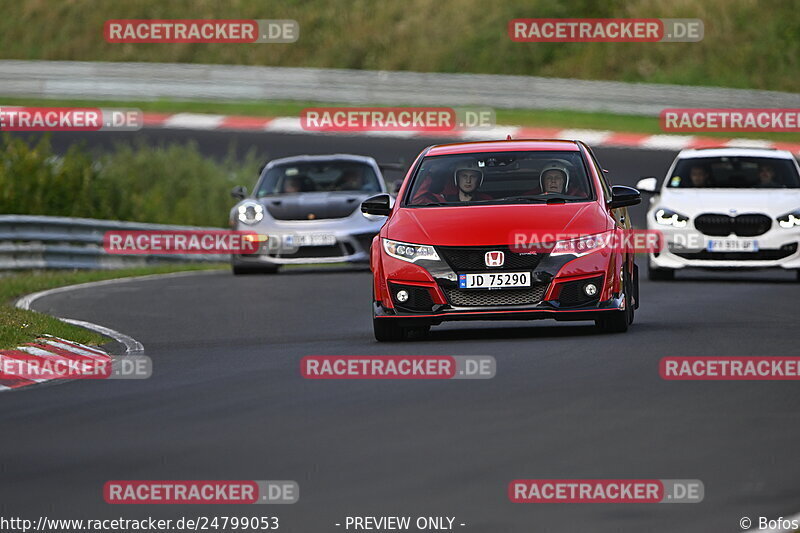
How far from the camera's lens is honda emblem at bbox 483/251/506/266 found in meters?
A: 12.3

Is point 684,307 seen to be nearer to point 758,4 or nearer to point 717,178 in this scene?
point 717,178

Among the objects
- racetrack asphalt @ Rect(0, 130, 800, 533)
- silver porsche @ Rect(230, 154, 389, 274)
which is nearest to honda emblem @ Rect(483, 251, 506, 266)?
racetrack asphalt @ Rect(0, 130, 800, 533)

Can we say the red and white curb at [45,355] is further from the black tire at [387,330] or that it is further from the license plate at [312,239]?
the license plate at [312,239]

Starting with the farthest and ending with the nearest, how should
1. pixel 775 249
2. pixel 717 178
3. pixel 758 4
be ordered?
pixel 758 4
pixel 717 178
pixel 775 249

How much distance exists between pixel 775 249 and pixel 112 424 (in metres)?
11.2

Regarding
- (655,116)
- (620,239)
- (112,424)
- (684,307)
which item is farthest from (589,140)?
(112,424)

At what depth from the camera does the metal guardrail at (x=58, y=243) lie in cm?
2398

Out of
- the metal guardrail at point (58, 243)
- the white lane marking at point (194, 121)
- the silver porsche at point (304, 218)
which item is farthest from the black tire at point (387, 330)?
the white lane marking at point (194, 121)

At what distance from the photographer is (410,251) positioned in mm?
12539

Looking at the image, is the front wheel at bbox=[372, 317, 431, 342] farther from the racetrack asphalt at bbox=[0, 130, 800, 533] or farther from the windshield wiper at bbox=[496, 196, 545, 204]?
the windshield wiper at bbox=[496, 196, 545, 204]

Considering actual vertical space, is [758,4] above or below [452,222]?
above

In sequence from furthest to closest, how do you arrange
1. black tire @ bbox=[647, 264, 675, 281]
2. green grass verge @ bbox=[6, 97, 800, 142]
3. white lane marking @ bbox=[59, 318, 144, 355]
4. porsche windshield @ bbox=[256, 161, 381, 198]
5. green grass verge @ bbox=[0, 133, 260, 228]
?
green grass verge @ bbox=[6, 97, 800, 142] → green grass verge @ bbox=[0, 133, 260, 228] → porsche windshield @ bbox=[256, 161, 381, 198] → black tire @ bbox=[647, 264, 675, 281] → white lane marking @ bbox=[59, 318, 144, 355]

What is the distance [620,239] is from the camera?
1293 centimetres

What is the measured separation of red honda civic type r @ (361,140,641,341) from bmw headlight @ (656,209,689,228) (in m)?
6.06
